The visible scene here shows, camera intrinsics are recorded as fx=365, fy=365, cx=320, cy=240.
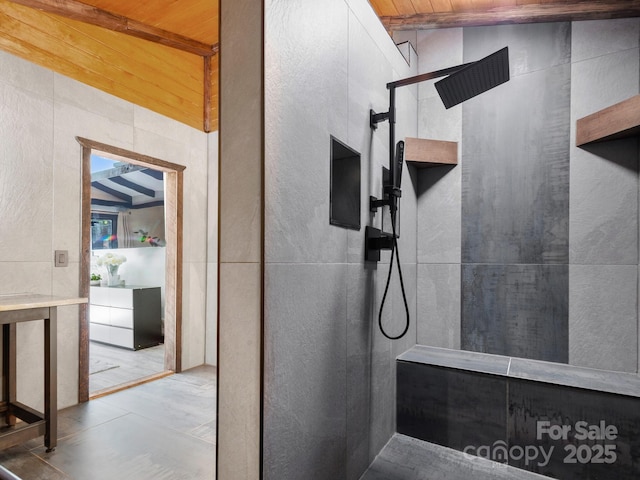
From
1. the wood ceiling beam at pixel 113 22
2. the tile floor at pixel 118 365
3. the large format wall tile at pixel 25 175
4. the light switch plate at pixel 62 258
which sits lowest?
the tile floor at pixel 118 365

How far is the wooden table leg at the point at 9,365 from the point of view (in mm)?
2303

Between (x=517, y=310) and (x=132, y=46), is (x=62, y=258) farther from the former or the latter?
(x=517, y=310)

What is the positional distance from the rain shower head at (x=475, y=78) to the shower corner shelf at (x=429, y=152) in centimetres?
59

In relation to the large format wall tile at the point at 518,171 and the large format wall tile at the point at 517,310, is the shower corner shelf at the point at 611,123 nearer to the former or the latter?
the large format wall tile at the point at 518,171

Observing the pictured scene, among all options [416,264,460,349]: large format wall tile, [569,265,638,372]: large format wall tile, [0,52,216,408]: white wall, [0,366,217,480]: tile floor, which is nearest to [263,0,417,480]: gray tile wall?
[416,264,460,349]: large format wall tile

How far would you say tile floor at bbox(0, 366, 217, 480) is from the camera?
198 cm

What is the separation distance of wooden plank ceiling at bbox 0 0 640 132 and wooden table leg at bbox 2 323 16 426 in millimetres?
1837

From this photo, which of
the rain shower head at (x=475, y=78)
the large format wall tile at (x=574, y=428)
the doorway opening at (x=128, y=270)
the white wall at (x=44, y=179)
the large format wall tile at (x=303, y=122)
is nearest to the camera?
the large format wall tile at (x=303, y=122)

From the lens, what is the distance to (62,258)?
2.66 metres

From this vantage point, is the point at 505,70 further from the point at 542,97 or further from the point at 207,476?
the point at 207,476

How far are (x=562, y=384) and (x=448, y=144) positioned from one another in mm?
1600

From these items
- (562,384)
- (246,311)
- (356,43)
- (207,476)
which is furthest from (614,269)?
(207,476)

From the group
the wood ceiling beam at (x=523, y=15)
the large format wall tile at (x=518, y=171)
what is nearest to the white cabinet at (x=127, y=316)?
the large format wall tile at (x=518, y=171)

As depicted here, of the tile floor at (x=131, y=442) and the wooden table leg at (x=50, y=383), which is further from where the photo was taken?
the wooden table leg at (x=50, y=383)
